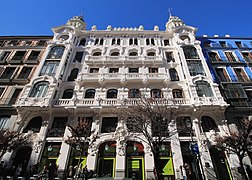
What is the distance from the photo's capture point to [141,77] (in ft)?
71.3

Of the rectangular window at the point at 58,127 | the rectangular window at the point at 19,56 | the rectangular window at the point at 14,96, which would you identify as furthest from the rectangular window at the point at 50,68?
the rectangular window at the point at 58,127

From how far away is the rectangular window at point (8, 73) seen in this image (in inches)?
915

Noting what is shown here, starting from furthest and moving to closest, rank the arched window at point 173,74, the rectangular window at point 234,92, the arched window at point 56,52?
the arched window at point 56,52
the arched window at point 173,74
the rectangular window at point 234,92

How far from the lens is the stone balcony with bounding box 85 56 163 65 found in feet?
79.0

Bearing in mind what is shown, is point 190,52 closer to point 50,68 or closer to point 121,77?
point 121,77

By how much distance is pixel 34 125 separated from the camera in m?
18.4

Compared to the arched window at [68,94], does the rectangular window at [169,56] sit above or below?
above

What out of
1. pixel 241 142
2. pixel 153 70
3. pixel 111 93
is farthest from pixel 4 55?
pixel 241 142

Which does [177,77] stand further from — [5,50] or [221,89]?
[5,50]

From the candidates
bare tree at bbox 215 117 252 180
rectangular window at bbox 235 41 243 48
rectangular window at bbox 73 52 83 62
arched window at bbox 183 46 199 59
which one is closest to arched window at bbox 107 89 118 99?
rectangular window at bbox 73 52 83 62

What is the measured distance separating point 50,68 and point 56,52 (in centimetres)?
354

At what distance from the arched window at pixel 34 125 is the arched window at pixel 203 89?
63.7 feet

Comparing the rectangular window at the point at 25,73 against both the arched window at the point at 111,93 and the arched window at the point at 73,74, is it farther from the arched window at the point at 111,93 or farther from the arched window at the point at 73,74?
the arched window at the point at 111,93

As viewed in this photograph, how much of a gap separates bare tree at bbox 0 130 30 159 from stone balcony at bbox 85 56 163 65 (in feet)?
43.1
